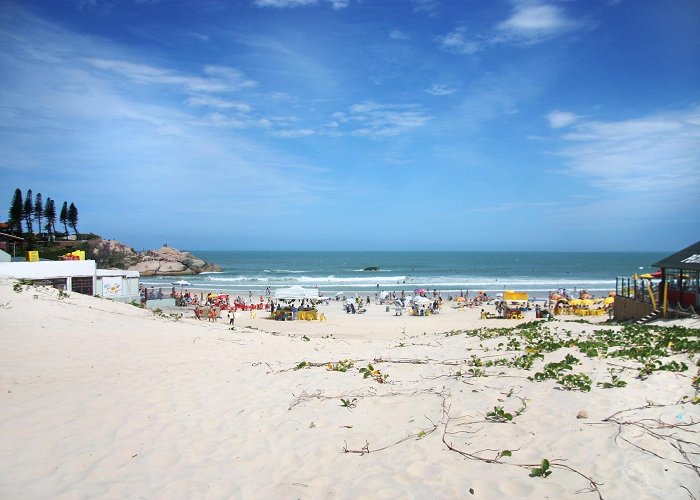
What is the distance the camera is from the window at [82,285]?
68.0 feet

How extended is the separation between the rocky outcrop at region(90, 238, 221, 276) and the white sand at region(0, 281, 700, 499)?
68403 millimetres

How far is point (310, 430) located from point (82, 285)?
19724 millimetres

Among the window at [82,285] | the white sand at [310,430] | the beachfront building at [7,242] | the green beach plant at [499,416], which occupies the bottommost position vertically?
the white sand at [310,430]

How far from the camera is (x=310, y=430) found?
529 cm

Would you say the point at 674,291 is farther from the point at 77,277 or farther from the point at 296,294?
the point at 77,277

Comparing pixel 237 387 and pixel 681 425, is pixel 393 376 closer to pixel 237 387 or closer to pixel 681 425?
pixel 237 387

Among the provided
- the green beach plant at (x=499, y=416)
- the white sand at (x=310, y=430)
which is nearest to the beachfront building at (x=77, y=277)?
the white sand at (x=310, y=430)

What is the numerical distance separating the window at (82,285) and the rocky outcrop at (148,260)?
170 ft

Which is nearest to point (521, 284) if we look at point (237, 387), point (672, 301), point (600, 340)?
point (672, 301)

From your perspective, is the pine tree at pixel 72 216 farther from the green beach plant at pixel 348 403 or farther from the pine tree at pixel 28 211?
the green beach plant at pixel 348 403

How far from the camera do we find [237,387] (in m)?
7.12

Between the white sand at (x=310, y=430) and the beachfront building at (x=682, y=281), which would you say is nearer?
the white sand at (x=310, y=430)

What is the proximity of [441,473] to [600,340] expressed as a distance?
6.60 meters

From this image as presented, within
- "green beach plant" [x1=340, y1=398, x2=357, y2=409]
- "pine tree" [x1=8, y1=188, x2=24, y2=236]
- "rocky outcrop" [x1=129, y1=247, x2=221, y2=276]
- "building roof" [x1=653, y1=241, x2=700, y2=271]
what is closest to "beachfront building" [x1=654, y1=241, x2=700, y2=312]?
"building roof" [x1=653, y1=241, x2=700, y2=271]
